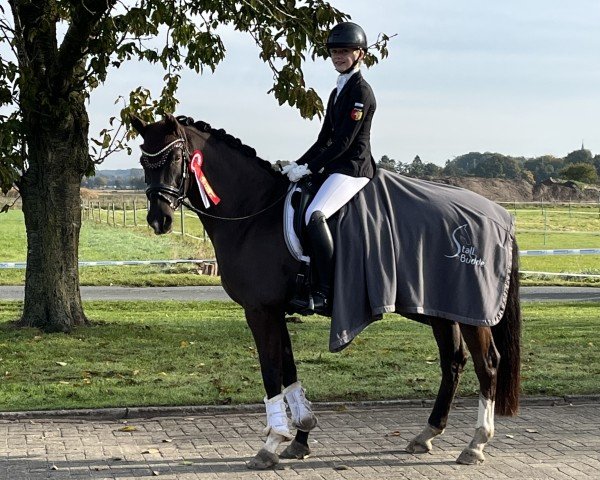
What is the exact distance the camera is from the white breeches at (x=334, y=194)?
685 cm

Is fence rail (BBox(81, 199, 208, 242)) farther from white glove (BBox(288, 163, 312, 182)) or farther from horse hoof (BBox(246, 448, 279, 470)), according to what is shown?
horse hoof (BBox(246, 448, 279, 470))

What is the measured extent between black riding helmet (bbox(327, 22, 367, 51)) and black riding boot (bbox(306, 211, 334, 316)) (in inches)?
47.7

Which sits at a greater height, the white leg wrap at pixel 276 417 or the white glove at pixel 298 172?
the white glove at pixel 298 172

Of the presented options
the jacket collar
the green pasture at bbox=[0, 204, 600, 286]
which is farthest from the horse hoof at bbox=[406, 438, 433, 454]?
the green pasture at bbox=[0, 204, 600, 286]

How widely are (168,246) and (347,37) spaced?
95.3ft

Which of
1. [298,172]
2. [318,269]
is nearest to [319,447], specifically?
[318,269]

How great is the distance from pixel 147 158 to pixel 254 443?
7.88 ft

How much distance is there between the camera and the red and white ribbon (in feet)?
22.9

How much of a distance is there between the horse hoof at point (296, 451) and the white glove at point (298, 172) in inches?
76.0

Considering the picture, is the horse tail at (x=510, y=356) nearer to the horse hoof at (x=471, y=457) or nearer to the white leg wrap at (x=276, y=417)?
the horse hoof at (x=471, y=457)

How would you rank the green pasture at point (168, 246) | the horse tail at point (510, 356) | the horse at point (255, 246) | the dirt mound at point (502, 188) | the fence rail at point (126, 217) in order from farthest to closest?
the dirt mound at point (502, 188) → the fence rail at point (126, 217) → the green pasture at point (168, 246) → the horse tail at point (510, 356) → the horse at point (255, 246)

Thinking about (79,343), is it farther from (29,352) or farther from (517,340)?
(517,340)

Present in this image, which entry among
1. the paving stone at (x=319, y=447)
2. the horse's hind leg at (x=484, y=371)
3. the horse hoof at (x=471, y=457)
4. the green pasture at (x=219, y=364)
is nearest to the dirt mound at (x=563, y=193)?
the green pasture at (x=219, y=364)

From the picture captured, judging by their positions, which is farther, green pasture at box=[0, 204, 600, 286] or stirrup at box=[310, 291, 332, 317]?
green pasture at box=[0, 204, 600, 286]
